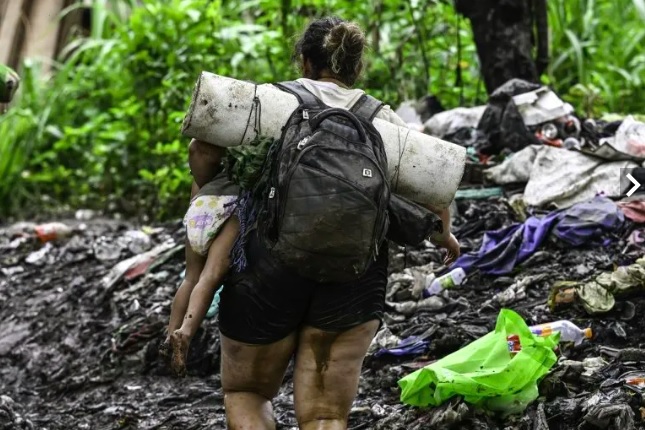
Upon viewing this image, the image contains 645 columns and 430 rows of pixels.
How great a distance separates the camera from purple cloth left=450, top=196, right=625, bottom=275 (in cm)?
605

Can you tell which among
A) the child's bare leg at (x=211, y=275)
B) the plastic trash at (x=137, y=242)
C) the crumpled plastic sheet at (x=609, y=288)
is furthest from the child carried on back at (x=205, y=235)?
the plastic trash at (x=137, y=242)

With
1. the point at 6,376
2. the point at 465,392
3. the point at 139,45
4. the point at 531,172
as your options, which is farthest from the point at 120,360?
the point at 139,45

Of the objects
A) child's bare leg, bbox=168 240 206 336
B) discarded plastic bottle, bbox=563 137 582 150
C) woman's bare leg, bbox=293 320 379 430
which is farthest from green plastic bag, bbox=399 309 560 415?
discarded plastic bottle, bbox=563 137 582 150

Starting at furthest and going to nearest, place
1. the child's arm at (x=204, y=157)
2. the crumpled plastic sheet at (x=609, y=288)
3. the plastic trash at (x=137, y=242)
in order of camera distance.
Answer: the plastic trash at (x=137, y=242)
the crumpled plastic sheet at (x=609, y=288)
the child's arm at (x=204, y=157)

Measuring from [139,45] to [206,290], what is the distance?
562 centimetres

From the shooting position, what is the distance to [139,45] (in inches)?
348

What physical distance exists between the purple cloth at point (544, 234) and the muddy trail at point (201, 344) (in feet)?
0.21

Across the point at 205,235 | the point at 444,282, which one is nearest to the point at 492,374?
the point at 205,235

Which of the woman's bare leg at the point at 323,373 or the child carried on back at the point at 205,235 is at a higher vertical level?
the child carried on back at the point at 205,235

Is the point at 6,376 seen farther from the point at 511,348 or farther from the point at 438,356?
the point at 511,348

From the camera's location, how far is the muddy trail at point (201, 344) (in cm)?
448

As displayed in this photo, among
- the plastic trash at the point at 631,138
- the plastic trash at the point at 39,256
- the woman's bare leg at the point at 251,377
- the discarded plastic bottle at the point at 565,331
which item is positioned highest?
Result: the plastic trash at the point at 631,138

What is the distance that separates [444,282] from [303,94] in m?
2.68

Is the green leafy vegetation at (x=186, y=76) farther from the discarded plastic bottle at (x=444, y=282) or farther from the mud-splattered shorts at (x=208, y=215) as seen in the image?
the mud-splattered shorts at (x=208, y=215)
